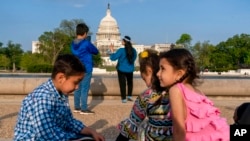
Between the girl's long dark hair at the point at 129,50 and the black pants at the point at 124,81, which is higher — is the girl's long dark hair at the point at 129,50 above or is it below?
above

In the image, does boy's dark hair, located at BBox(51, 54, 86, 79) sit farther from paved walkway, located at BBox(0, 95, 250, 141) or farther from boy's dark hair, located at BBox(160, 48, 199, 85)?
paved walkway, located at BBox(0, 95, 250, 141)

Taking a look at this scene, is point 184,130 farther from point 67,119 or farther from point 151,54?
point 151,54

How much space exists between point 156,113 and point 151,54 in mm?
614

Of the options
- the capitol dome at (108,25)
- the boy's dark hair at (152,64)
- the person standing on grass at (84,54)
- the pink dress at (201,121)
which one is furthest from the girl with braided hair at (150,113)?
the capitol dome at (108,25)

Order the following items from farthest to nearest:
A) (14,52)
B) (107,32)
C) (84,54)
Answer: (107,32) < (14,52) < (84,54)

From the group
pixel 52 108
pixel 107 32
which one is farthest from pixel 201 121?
pixel 107 32

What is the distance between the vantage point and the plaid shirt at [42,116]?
2941mm

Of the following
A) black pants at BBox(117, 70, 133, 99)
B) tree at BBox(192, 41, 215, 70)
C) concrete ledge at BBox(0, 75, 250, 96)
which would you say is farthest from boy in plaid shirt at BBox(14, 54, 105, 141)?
tree at BBox(192, 41, 215, 70)

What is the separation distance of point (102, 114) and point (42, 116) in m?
5.77

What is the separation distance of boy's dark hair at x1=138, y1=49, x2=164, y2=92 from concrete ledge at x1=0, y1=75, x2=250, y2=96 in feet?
23.8

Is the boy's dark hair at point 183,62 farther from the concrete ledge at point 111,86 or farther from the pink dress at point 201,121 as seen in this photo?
the concrete ledge at point 111,86

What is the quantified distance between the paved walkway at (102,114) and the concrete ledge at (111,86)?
0.70 ft

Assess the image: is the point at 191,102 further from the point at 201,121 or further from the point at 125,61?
the point at 125,61

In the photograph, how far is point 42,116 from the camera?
294 cm
